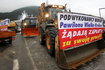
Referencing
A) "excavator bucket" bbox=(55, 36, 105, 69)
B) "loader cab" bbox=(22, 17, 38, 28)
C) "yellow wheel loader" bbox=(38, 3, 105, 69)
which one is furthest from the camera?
"loader cab" bbox=(22, 17, 38, 28)

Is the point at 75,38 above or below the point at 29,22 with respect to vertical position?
below

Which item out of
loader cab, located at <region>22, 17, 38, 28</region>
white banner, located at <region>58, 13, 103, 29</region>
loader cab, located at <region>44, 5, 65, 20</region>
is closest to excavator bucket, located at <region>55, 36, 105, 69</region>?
white banner, located at <region>58, 13, 103, 29</region>

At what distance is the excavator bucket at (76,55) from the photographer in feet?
13.6

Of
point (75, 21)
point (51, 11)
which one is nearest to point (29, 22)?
point (51, 11)

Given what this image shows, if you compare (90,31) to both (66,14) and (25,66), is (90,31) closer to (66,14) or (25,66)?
(66,14)

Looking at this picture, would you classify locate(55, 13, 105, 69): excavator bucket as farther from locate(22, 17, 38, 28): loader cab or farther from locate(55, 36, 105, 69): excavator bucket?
locate(22, 17, 38, 28): loader cab

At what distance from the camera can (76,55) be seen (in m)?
4.97

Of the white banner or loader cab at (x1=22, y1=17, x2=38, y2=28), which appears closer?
the white banner

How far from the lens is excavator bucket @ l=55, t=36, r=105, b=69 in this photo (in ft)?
13.6

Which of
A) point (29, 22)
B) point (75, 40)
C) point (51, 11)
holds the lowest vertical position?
point (75, 40)

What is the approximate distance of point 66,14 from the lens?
436 centimetres

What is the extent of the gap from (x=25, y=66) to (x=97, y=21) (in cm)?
400

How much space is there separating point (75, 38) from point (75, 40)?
78 millimetres

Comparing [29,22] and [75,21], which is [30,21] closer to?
[29,22]
